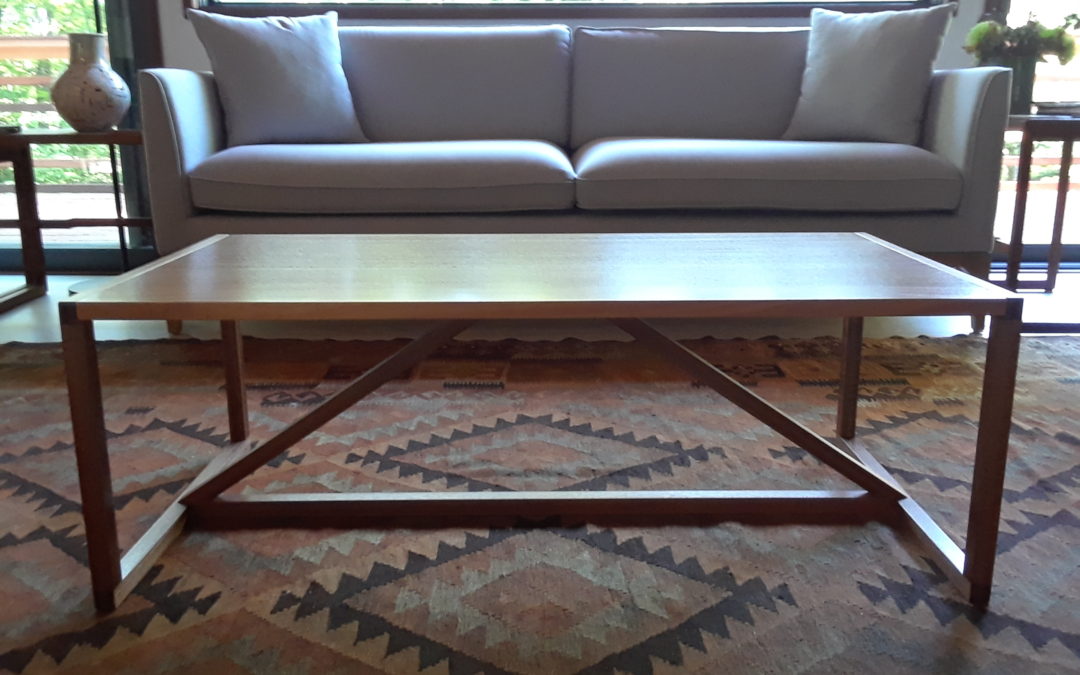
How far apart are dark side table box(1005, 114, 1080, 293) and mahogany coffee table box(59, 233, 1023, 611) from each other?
1367mm

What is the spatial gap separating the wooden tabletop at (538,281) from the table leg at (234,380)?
6.0 inches

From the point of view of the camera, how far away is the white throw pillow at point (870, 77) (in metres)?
2.52

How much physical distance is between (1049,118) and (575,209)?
1.39 meters

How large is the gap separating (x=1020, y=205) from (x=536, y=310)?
7.10 ft

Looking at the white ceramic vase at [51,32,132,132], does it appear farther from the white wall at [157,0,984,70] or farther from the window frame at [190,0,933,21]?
the window frame at [190,0,933,21]

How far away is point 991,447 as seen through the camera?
1.03 meters

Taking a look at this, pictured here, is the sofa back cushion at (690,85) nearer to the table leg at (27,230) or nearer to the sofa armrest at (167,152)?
the sofa armrest at (167,152)

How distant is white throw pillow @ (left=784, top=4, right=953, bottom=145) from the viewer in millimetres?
2516

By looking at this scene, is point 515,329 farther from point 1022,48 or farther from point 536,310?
point 1022,48

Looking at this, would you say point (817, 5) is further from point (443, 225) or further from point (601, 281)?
point (601, 281)

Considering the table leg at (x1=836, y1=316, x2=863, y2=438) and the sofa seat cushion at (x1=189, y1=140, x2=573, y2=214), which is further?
the sofa seat cushion at (x1=189, y1=140, x2=573, y2=214)

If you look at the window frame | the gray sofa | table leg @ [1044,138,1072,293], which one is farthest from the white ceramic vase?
table leg @ [1044,138,1072,293]

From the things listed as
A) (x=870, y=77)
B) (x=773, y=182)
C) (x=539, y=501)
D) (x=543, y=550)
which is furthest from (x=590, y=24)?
(x=543, y=550)

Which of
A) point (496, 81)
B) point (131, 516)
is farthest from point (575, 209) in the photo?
point (131, 516)
